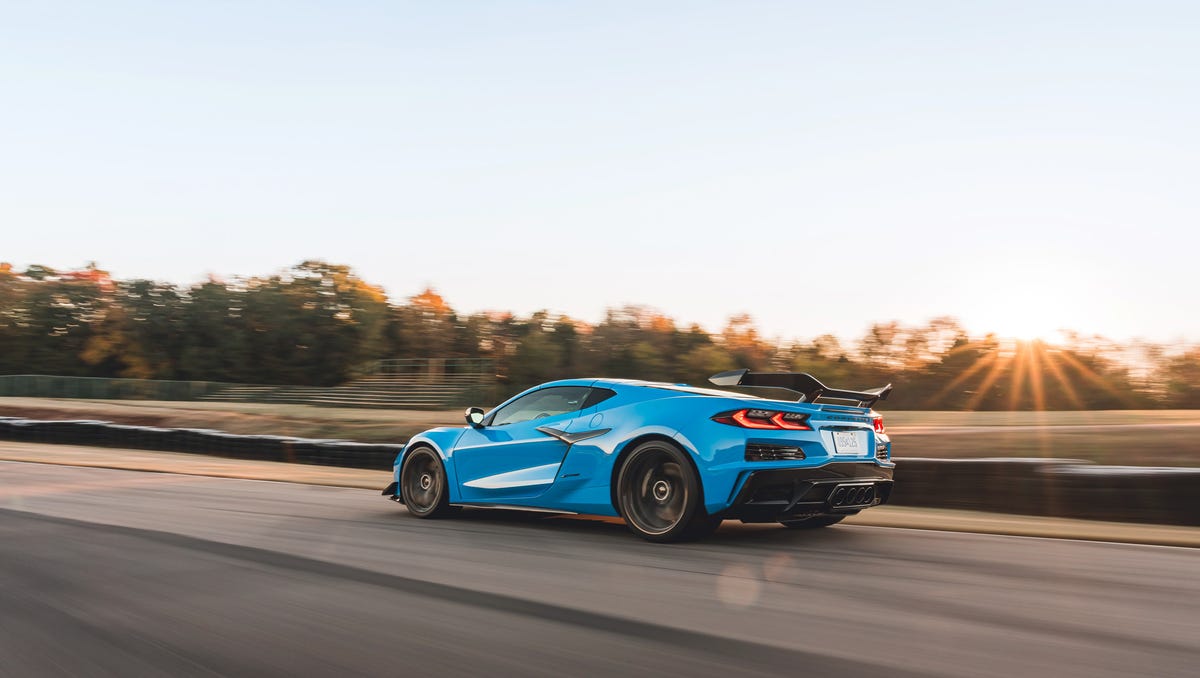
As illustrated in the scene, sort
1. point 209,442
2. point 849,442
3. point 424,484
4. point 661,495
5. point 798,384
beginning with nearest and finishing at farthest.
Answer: point 661,495 → point 849,442 → point 798,384 → point 424,484 → point 209,442

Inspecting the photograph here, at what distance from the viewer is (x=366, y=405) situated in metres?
50.8

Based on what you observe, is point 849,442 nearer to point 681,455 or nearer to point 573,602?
point 681,455

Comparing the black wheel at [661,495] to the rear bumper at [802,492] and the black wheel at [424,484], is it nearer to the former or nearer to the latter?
the rear bumper at [802,492]

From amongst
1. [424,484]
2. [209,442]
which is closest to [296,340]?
[209,442]

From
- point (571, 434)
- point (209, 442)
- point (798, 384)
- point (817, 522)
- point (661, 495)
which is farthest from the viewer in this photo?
point (209, 442)

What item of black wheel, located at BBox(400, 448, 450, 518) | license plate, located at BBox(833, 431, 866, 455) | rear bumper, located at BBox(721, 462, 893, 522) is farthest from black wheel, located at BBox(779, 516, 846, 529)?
black wheel, located at BBox(400, 448, 450, 518)

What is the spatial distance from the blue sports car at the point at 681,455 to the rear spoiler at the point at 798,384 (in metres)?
0.01

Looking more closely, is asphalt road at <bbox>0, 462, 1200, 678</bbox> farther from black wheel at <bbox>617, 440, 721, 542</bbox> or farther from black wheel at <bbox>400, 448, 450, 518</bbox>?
black wheel at <bbox>400, 448, 450, 518</bbox>

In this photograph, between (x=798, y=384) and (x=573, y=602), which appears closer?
(x=573, y=602)

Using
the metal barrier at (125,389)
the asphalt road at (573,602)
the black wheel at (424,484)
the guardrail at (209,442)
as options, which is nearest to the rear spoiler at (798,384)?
the asphalt road at (573,602)

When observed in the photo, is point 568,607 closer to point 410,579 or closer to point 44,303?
point 410,579

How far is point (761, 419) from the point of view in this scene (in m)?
6.57

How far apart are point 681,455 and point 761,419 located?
23.1 inches

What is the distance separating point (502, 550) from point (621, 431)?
3.92 ft
